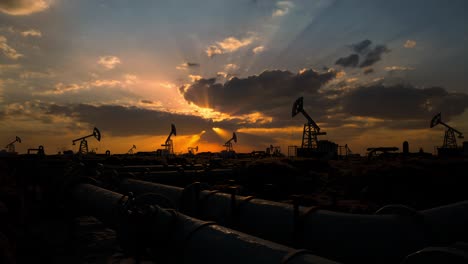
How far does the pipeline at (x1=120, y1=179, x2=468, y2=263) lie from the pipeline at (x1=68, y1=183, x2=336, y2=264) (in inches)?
63.2

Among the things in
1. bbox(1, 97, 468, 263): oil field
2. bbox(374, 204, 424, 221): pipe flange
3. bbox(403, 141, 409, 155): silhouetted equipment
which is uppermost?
bbox(403, 141, 409, 155): silhouetted equipment

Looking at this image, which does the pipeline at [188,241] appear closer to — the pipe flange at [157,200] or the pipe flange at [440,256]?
the pipe flange at [157,200]

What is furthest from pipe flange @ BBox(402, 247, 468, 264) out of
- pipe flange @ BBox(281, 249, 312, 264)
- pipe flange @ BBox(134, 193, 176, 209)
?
pipe flange @ BBox(134, 193, 176, 209)

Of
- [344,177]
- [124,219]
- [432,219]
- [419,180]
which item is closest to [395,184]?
[419,180]

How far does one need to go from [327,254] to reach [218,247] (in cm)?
200

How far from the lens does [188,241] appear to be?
500 cm

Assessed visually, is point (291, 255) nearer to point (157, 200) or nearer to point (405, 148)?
point (157, 200)

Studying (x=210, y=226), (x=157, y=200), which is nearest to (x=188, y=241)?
(x=210, y=226)

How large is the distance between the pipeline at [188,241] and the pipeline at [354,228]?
5.27 feet

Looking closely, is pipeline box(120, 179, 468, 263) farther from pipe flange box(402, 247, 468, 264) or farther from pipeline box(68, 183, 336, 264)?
pipe flange box(402, 247, 468, 264)

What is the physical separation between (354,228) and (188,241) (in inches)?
106

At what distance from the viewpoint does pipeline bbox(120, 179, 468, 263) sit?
4972 millimetres

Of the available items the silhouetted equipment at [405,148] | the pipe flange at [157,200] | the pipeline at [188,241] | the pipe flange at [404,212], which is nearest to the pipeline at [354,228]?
the pipe flange at [404,212]

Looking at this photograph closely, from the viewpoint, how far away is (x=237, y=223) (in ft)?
23.0
